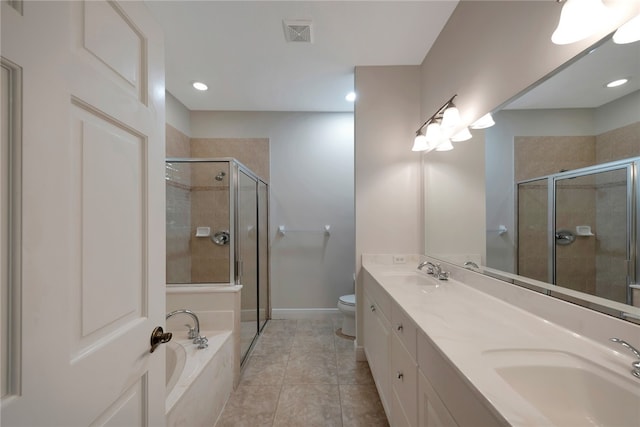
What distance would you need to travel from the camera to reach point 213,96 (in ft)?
9.14

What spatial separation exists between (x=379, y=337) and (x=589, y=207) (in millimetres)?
1235

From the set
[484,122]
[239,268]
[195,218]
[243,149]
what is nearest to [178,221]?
[195,218]

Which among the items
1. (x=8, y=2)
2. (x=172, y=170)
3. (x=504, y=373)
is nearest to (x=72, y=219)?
(x=8, y=2)

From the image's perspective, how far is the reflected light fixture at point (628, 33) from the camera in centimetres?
73

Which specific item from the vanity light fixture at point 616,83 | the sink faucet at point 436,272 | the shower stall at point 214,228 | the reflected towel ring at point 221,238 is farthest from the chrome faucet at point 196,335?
the vanity light fixture at point 616,83

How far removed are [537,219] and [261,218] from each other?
252 centimetres

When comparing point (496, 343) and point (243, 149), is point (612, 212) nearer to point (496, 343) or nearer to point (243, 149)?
point (496, 343)

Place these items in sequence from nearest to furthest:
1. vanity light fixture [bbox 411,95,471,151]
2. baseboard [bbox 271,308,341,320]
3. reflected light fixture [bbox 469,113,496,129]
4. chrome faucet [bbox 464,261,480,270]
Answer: reflected light fixture [bbox 469,113,496,129], chrome faucet [bbox 464,261,480,270], vanity light fixture [bbox 411,95,471,151], baseboard [bbox 271,308,341,320]

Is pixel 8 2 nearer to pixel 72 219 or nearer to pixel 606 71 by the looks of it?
pixel 72 219

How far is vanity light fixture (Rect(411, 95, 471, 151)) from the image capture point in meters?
1.64

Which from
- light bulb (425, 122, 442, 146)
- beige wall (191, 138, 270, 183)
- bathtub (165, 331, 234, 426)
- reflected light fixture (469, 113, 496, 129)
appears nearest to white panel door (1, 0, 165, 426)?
bathtub (165, 331, 234, 426)

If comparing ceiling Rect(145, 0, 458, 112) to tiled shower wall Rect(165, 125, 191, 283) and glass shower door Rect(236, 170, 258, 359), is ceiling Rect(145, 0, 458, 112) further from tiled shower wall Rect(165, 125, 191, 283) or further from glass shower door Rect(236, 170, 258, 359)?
glass shower door Rect(236, 170, 258, 359)

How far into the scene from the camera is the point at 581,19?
2.68 ft

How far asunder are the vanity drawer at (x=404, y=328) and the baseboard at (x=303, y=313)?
191cm
